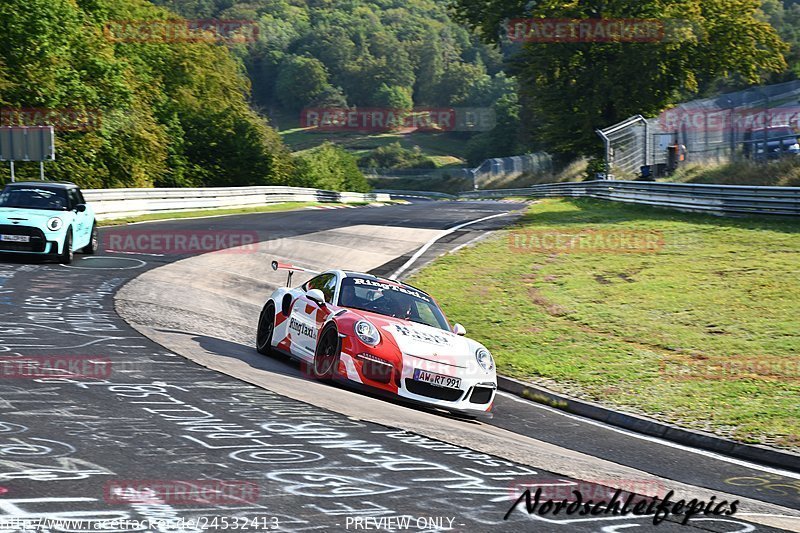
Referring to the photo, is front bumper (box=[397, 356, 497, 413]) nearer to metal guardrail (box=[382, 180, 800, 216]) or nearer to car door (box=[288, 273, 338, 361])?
car door (box=[288, 273, 338, 361])

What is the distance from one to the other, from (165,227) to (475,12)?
32.7 m

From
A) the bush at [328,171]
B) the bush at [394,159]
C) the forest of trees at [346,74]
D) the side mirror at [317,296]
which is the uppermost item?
the forest of trees at [346,74]

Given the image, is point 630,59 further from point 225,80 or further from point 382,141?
point 382,141

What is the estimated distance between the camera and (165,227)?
2955 centimetres

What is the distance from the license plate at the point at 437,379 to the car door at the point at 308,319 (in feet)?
5.23

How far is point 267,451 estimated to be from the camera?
7246mm

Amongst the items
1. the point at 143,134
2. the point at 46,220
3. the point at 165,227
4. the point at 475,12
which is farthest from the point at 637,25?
the point at 46,220

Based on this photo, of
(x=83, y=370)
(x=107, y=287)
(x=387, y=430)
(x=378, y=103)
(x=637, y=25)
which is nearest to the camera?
(x=387, y=430)

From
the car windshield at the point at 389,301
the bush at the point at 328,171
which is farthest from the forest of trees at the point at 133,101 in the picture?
the car windshield at the point at 389,301

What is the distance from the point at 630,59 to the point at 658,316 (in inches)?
1489

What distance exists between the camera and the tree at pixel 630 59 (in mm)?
51062

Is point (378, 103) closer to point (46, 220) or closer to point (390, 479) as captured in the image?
point (46, 220)

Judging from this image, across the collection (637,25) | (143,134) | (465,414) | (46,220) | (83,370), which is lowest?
(465,414)

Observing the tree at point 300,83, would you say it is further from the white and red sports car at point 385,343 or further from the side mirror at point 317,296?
the side mirror at point 317,296
